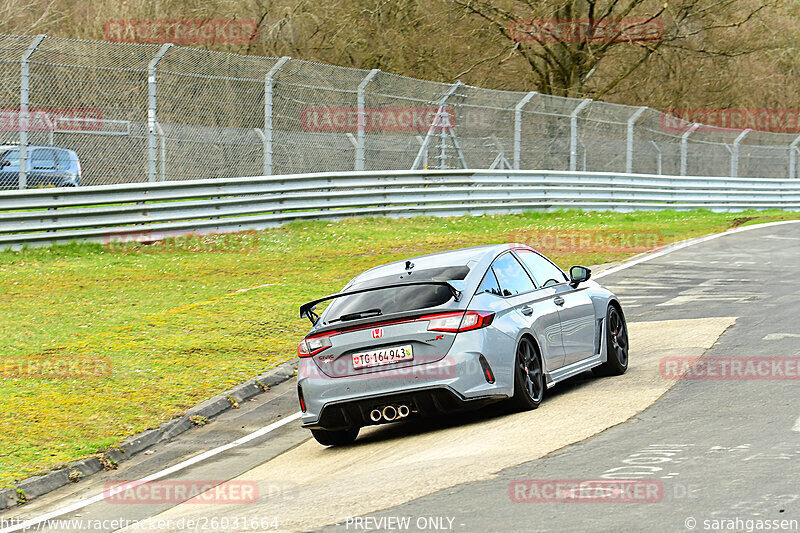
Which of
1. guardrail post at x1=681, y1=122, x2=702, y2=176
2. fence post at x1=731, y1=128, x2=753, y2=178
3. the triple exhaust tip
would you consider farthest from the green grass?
fence post at x1=731, y1=128, x2=753, y2=178

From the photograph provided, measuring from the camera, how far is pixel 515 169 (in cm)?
2694

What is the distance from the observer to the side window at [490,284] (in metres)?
8.81

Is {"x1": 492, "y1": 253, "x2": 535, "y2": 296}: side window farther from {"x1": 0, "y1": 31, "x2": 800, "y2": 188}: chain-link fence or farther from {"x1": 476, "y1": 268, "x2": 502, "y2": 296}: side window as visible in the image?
{"x1": 0, "y1": 31, "x2": 800, "y2": 188}: chain-link fence

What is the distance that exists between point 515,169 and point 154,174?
1030 centimetres

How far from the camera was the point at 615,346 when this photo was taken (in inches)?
401

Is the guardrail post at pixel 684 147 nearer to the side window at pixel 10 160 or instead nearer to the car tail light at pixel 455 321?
the side window at pixel 10 160

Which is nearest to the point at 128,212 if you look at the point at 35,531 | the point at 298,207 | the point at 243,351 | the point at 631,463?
the point at 298,207

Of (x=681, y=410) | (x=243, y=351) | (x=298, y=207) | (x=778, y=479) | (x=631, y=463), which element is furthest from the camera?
(x=298, y=207)

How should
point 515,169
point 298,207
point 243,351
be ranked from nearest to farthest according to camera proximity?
point 243,351 < point 298,207 < point 515,169

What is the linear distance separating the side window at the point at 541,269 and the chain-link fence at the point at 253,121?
10.7 meters

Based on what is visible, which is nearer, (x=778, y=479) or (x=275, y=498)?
(x=778, y=479)

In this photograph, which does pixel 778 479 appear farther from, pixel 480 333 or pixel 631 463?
pixel 480 333

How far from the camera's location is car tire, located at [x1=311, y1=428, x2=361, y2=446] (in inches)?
345

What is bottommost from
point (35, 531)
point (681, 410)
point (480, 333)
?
point (35, 531)
